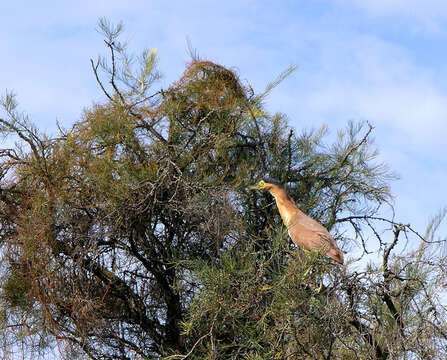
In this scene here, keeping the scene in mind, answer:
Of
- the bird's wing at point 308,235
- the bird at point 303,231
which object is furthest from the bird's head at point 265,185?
the bird's wing at point 308,235

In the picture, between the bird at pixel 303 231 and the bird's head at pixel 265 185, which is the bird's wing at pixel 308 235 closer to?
the bird at pixel 303 231

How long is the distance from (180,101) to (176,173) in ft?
1.52

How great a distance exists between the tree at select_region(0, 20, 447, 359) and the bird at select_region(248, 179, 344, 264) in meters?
0.10

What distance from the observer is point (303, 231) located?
358cm

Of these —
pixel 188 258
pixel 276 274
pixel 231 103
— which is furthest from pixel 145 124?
pixel 276 274

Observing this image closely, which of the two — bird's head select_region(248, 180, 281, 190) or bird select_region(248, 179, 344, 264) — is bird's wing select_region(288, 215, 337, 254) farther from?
bird's head select_region(248, 180, 281, 190)

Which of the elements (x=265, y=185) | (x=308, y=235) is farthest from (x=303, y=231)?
(x=265, y=185)

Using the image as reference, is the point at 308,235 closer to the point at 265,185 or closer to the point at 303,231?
the point at 303,231

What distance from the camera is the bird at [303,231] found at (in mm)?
3486

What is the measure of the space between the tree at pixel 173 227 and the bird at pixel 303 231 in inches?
4.0

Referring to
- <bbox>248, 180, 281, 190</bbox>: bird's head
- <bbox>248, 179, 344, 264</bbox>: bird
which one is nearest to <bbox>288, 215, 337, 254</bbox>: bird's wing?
<bbox>248, 179, 344, 264</bbox>: bird

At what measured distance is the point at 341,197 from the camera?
14.0 feet

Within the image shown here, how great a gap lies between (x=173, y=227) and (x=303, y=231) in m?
0.74

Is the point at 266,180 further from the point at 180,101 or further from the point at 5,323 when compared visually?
the point at 5,323
